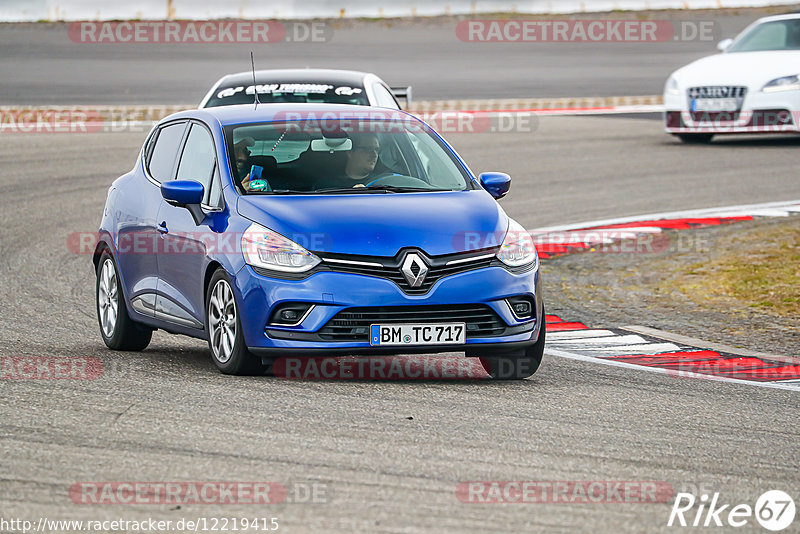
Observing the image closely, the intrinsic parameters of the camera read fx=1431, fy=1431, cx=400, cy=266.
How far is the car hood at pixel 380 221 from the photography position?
744 cm

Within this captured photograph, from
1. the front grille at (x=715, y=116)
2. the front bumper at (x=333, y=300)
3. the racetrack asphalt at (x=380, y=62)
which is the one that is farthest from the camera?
the racetrack asphalt at (x=380, y=62)

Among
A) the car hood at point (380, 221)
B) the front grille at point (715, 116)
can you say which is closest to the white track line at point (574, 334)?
the car hood at point (380, 221)

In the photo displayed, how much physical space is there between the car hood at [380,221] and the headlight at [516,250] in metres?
0.05

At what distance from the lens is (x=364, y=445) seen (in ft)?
20.2

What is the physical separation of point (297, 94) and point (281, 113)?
511cm

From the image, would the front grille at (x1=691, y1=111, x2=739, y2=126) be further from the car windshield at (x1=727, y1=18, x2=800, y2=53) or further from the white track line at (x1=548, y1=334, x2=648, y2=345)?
the white track line at (x1=548, y1=334, x2=648, y2=345)

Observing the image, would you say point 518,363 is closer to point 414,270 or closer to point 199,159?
point 414,270

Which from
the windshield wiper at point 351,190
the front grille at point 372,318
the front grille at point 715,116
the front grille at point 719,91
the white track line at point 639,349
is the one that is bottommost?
the white track line at point 639,349
